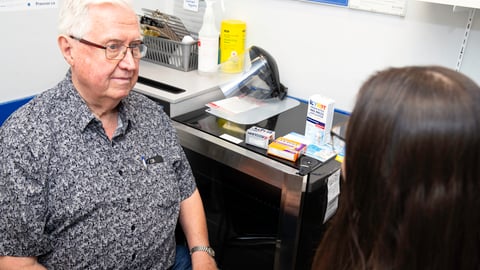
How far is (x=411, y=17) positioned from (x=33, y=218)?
4.33 ft

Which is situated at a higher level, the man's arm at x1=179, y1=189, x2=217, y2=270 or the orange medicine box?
the orange medicine box

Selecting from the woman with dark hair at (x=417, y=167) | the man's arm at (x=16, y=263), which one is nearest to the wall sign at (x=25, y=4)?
the man's arm at (x=16, y=263)

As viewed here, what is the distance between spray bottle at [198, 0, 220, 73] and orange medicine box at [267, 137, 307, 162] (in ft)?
2.03

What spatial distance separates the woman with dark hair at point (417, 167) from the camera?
60 cm

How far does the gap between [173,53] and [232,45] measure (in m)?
0.25

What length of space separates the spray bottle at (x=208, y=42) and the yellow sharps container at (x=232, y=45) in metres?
0.05

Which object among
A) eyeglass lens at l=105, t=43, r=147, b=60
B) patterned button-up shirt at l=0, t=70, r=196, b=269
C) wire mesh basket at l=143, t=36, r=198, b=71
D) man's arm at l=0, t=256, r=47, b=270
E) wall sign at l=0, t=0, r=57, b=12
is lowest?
man's arm at l=0, t=256, r=47, b=270

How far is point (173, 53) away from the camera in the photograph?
6.19ft

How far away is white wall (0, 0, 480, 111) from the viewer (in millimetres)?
1488

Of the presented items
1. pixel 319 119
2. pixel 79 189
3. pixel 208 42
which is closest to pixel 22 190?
pixel 79 189

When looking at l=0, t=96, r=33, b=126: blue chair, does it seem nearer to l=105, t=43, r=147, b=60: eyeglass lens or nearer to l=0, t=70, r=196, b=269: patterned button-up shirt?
l=0, t=70, r=196, b=269: patterned button-up shirt

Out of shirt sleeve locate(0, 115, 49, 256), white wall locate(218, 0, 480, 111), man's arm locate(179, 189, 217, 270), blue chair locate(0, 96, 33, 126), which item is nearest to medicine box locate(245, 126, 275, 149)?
man's arm locate(179, 189, 217, 270)

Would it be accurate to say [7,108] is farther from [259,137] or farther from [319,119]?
[319,119]

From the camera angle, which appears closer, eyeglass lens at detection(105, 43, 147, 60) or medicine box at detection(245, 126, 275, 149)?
eyeglass lens at detection(105, 43, 147, 60)
